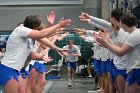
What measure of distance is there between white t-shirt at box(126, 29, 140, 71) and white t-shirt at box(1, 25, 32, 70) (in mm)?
1423

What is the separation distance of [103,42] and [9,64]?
154cm

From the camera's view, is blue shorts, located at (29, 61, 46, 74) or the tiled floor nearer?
blue shorts, located at (29, 61, 46, 74)

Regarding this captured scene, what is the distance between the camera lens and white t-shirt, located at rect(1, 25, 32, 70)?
523 centimetres

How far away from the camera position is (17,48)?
5227 millimetres

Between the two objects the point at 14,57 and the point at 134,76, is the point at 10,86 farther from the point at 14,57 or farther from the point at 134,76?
the point at 134,76

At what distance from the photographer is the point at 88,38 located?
888 centimetres

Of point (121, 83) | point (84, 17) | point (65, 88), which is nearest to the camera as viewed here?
point (121, 83)

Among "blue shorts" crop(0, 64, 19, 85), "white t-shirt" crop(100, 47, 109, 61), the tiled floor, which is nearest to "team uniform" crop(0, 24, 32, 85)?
"blue shorts" crop(0, 64, 19, 85)

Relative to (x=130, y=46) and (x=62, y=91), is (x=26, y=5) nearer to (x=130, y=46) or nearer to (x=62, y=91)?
(x=62, y=91)

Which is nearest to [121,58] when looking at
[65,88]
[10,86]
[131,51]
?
[131,51]

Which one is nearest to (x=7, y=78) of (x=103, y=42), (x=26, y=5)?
(x=103, y=42)

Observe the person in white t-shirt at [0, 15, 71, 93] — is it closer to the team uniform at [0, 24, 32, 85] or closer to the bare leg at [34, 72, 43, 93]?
the team uniform at [0, 24, 32, 85]

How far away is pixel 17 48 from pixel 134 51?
1.63 metres

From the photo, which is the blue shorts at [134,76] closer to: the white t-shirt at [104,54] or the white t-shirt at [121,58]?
the white t-shirt at [121,58]
